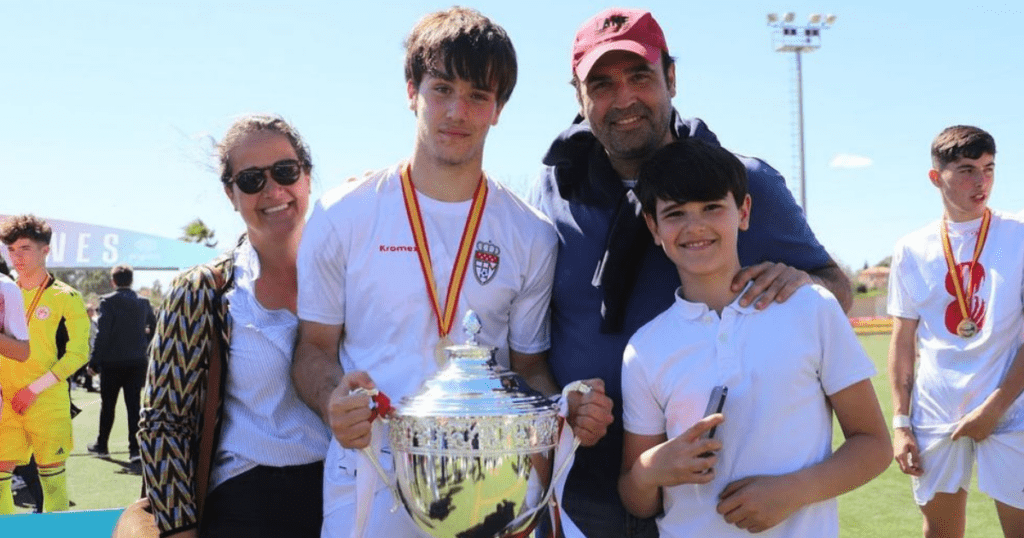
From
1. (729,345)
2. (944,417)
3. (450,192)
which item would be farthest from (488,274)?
(944,417)

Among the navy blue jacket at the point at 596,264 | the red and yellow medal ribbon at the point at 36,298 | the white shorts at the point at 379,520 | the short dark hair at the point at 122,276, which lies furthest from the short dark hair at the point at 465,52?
the short dark hair at the point at 122,276

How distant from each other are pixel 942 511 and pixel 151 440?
4052 mm

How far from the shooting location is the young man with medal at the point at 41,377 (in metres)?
6.54

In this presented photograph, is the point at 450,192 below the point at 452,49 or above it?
below

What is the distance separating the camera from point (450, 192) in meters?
2.53

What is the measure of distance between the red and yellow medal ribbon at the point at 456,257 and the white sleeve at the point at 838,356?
936 millimetres

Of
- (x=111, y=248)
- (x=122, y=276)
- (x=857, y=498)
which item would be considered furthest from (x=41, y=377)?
(x=111, y=248)

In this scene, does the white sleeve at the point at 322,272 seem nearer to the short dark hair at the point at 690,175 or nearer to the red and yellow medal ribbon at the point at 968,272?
the short dark hair at the point at 690,175

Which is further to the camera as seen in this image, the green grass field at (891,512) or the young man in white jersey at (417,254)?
the green grass field at (891,512)

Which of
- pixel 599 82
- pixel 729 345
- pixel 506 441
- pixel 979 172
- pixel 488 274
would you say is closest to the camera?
pixel 506 441

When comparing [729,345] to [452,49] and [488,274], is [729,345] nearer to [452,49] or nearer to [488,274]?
[488,274]

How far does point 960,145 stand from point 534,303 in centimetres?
318

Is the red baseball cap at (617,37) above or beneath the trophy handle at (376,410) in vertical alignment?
above

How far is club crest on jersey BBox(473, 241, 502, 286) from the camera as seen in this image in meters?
2.50
